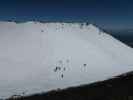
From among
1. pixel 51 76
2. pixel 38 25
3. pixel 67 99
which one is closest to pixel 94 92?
pixel 67 99

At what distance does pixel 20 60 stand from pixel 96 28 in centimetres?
459

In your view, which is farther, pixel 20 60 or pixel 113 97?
pixel 20 60

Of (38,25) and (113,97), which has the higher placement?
(38,25)

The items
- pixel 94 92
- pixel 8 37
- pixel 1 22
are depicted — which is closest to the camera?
pixel 94 92

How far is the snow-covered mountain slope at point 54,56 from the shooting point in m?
8.64

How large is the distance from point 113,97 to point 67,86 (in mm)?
1239

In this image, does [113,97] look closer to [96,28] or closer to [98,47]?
[98,47]

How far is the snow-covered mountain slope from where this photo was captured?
8.64 metres

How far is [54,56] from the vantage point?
9875 millimetres

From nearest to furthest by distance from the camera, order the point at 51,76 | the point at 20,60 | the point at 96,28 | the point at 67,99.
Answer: the point at 67,99
the point at 51,76
the point at 20,60
the point at 96,28

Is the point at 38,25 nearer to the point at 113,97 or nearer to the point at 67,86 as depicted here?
the point at 67,86

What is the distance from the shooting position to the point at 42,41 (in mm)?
10688

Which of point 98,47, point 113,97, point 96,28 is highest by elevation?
point 96,28

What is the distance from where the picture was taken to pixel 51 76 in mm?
8891
